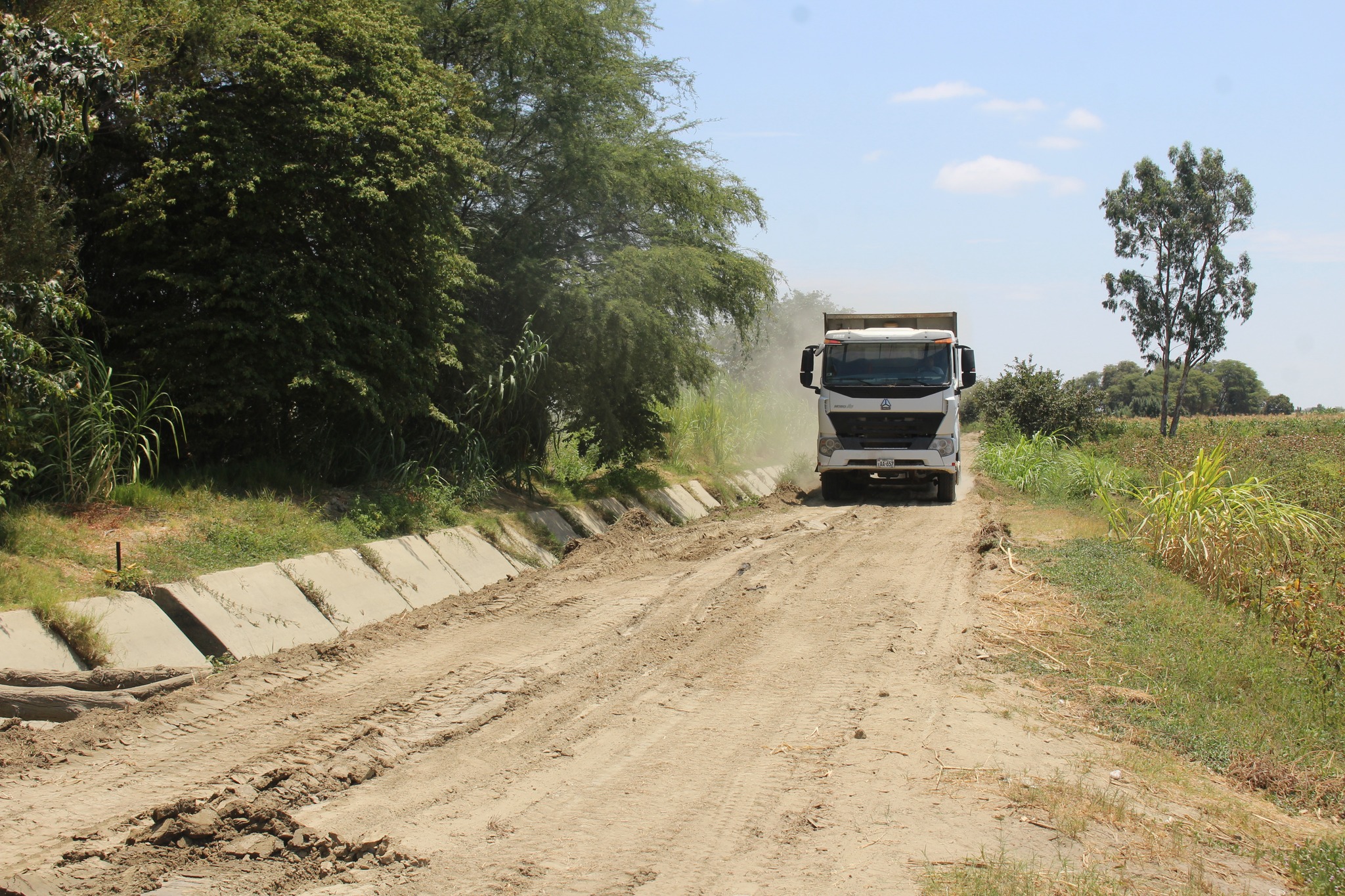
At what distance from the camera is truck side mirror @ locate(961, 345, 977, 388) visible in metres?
17.3

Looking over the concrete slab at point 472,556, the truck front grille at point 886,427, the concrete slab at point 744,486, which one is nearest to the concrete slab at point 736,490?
the concrete slab at point 744,486

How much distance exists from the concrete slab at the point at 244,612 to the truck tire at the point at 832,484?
Answer: 11.1m

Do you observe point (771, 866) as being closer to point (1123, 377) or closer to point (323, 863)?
point (323, 863)

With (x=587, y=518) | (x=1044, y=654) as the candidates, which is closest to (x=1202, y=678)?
(x=1044, y=654)

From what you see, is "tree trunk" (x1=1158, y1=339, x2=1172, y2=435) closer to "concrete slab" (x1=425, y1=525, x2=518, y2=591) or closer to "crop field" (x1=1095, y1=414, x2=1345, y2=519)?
"crop field" (x1=1095, y1=414, x2=1345, y2=519)

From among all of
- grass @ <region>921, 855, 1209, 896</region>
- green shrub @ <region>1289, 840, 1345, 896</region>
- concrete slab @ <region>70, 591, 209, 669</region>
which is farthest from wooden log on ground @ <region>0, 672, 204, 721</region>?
green shrub @ <region>1289, 840, 1345, 896</region>

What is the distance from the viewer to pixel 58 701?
19.1 ft

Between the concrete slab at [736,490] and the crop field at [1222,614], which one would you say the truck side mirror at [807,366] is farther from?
the crop field at [1222,614]

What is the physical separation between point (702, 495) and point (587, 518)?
429 centimetres

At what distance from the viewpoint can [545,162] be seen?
1369cm

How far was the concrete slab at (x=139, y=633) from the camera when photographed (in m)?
6.61

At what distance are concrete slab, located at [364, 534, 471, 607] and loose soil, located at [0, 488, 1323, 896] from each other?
0.63m

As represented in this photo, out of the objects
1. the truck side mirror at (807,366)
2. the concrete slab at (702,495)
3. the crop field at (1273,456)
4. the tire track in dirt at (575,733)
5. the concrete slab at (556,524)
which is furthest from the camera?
the truck side mirror at (807,366)

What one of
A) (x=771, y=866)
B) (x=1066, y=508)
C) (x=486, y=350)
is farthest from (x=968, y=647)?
(x=1066, y=508)
